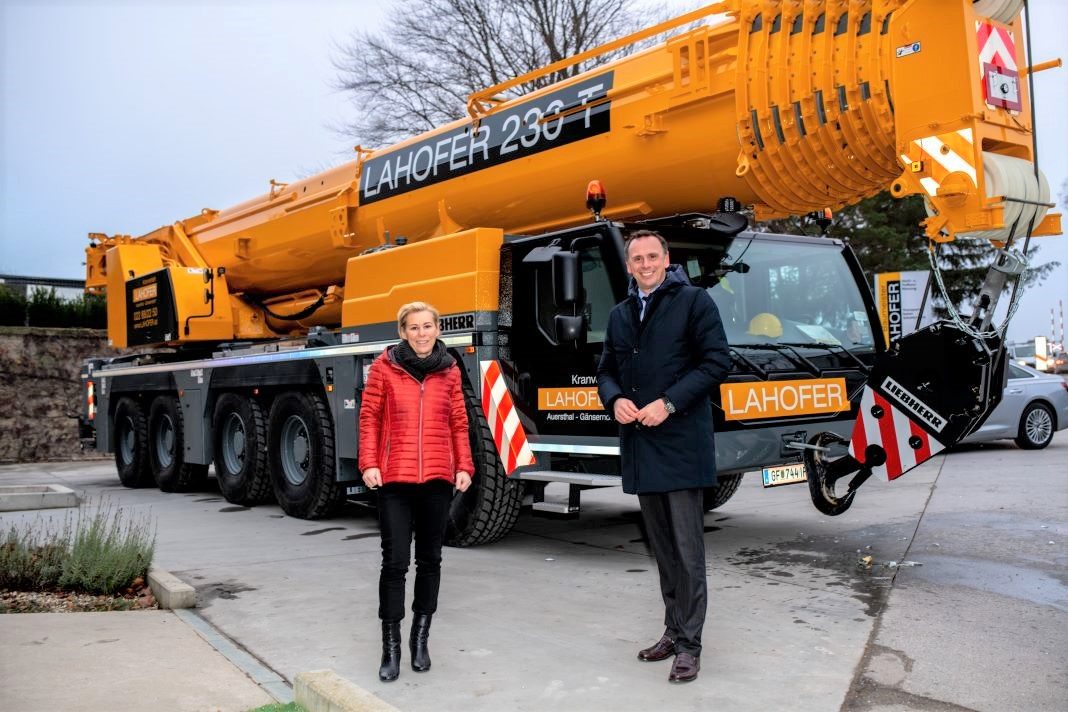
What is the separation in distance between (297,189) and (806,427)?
611 centimetres

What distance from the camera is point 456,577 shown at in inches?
253

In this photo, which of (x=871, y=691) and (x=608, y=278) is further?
(x=608, y=278)

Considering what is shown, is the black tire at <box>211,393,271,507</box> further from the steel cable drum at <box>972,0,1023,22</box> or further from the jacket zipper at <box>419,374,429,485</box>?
the steel cable drum at <box>972,0,1023,22</box>

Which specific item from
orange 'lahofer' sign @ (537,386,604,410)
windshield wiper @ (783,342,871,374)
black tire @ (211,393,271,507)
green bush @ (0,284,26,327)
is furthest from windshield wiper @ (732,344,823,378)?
green bush @ (0,284,26,327)

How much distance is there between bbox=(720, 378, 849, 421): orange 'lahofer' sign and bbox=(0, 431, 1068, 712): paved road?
1.04m

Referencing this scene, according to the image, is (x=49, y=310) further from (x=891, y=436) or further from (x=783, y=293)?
(x=891, y=436)

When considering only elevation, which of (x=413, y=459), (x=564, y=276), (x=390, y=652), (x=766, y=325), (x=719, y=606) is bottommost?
(x=719, y=606)

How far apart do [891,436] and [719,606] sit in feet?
4.78

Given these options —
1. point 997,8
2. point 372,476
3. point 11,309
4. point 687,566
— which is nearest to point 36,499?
point 372,476

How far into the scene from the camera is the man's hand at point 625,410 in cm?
432

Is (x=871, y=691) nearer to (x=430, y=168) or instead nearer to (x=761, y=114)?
(x=761, y=114)

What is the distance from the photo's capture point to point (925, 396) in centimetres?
572

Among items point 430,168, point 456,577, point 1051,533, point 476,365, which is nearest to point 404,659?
point 456,577

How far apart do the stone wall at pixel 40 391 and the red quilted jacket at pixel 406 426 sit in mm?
15914
